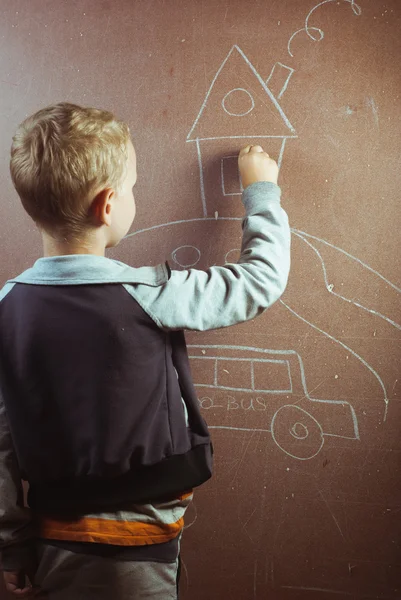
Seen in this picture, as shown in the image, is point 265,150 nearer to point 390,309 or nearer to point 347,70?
point 347,70

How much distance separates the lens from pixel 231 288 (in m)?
0.75

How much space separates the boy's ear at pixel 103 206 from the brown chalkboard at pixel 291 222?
319 millimetres

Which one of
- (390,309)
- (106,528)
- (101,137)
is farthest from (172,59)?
(106,528)

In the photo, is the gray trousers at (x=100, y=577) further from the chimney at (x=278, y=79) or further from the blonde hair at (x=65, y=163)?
the chimney at (x=278, y=79)

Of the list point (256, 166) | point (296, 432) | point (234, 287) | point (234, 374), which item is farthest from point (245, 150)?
point (296, 432)

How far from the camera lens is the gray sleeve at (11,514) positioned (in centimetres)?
81

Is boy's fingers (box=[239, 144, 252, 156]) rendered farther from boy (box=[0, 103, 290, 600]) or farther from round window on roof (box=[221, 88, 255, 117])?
boy (box=[0, 103, 290, 600])

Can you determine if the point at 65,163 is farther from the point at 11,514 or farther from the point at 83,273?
the point at 11,514

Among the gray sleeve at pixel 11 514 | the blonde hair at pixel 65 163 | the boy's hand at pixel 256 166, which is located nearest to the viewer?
the blonde hair at pixel 65 163

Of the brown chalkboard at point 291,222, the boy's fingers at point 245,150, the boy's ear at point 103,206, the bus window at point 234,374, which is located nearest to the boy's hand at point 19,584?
the brown chalkboard at point 291,222

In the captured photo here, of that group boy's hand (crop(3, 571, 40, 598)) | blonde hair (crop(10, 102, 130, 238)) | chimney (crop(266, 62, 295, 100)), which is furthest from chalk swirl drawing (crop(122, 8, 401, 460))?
boy's hand (crop(3, 571, 40, 598))

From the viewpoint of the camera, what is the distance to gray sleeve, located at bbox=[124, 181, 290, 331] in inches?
28.5

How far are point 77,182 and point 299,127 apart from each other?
0.49m

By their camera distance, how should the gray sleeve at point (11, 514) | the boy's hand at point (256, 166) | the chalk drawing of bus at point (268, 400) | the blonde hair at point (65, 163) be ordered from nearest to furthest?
the blonde hair at point (65, 163)
the gray sleeve at point (11, 514)
the boy's hand at point (256, 166)
the chalk drawing of bus at point (268, 400)
